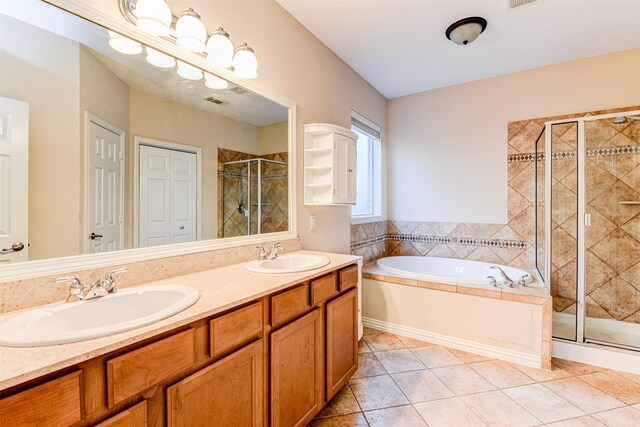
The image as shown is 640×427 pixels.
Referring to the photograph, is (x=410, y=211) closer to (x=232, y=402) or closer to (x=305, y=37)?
(x=305, y=37)

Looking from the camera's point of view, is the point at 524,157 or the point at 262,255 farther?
the point at 524,157

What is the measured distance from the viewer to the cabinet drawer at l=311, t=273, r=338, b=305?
150 centimetres

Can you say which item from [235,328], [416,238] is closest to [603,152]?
[416,238]

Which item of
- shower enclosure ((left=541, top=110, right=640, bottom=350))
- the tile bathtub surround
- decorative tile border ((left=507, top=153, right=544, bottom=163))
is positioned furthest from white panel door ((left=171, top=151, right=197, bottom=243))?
decorative tile border ((left=507, top=153, right=544, bottom=163))

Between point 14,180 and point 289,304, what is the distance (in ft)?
3.53

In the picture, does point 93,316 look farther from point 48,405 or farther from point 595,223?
point 595,223

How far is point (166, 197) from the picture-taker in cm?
144

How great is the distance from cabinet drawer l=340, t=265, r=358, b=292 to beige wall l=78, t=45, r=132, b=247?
1.11m

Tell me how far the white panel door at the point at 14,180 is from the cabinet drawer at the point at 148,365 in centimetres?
58

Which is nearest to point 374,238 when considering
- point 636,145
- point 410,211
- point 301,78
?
point 410,211

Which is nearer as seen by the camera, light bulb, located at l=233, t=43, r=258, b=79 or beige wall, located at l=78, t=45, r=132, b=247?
beige wall, located at l=78, t=45, r=132, b=247

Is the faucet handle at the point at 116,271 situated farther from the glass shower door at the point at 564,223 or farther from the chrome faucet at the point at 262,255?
the glass shower door at the point at 564,223

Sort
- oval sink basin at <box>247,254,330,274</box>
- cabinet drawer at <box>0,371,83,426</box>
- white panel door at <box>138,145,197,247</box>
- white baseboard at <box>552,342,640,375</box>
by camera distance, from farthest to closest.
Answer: white baseboard at <box>552,342,640,375</box> < oval sink basin at <box>247,254,330,274</box> < white panel door at <box>138,145,197,247</box> < cabinet drawer at <box>0,371,83,426</box>

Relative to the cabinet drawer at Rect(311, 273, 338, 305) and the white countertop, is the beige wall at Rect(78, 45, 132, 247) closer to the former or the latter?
the white countertop
